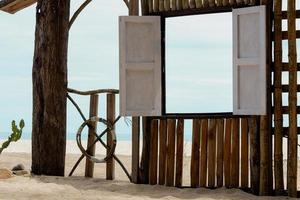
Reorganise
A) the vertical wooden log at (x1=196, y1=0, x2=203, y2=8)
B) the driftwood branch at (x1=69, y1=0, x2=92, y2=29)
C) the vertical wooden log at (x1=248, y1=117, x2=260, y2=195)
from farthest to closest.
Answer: the driftwood branch at (x1=69, y1=0, x2=92, y2=29) → the vertical wooden log at (x1=196, y1=0, x2=203, y2=8) → the vertical wooden log at (x1=248, y1=117, x2=260, y2=195)

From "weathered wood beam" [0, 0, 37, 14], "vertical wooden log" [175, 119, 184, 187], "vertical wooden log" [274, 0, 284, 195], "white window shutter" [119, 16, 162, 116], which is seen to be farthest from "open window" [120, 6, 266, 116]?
"weathered wood beam" [0, 0, 37, 14]

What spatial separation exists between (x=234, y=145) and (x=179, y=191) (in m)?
0.81

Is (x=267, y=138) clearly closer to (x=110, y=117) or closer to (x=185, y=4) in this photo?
(x=185, y=4)

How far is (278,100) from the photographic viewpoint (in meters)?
6.40

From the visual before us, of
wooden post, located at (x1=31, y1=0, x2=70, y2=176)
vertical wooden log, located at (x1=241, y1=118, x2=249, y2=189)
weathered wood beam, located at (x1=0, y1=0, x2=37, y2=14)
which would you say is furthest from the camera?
weathered wood beam, located at (x1=0, y1=0, x2=37, y2=14)

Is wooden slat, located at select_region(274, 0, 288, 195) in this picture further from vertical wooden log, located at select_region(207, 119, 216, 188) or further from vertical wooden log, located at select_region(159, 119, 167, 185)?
vertical wooden log, located at select_region(159, 119, 167, 185)

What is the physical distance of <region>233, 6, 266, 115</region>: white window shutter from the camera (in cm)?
634

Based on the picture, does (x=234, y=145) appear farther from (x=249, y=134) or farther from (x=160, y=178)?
(x=160, y=178)

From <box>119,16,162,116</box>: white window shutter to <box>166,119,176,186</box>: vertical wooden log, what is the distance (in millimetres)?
297

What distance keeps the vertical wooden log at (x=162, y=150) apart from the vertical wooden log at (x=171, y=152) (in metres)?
0.05

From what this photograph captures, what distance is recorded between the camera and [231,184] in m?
6.70

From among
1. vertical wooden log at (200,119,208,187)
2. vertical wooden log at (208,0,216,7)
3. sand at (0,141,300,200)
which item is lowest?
sand at (0,141,300,200)

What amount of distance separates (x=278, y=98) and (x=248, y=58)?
54cm

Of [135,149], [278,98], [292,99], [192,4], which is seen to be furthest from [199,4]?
[135,149]
